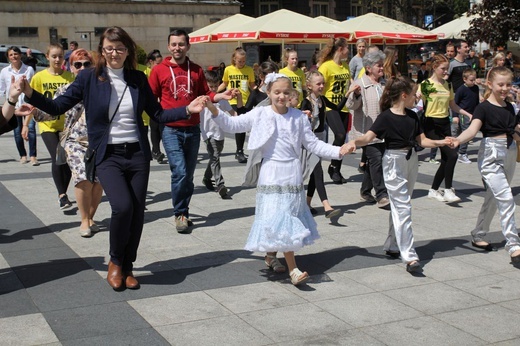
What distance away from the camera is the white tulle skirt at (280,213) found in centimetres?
619

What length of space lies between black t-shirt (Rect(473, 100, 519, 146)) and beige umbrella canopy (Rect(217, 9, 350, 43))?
12019 millimetres

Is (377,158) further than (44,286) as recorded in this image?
Yes

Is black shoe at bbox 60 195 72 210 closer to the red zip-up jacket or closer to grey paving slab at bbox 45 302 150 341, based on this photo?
the red zip-up jacket

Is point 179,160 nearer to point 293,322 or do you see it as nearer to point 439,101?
point 293,322

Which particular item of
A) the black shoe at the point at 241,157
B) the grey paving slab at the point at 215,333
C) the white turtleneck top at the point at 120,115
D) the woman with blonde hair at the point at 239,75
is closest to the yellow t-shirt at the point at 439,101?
the black shoe at the point at 241,157

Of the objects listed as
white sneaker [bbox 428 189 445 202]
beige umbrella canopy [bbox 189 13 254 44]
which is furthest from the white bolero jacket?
beige umbrella canopy [bbox 189 13 254 44]

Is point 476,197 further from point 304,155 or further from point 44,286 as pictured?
point 44,286

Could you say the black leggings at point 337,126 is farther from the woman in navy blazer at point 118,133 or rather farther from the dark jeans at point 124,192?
the dark jeans at point 124,192

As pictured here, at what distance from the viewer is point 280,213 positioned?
247 inches

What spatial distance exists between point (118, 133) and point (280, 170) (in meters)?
1.32

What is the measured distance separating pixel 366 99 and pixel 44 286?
5284 mm

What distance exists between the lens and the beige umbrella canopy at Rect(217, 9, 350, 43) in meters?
19.5

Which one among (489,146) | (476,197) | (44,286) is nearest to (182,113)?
(44,286)

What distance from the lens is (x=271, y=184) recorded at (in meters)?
6.37
